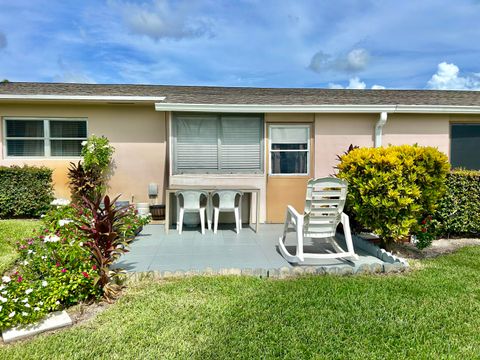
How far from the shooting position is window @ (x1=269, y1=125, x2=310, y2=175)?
839 cm

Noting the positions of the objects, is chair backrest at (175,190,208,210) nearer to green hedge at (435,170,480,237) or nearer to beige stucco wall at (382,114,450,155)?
green hedge at (435,170,480,237)

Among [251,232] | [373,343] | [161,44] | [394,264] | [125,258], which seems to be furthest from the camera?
[161,44]

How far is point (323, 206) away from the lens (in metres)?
5.17

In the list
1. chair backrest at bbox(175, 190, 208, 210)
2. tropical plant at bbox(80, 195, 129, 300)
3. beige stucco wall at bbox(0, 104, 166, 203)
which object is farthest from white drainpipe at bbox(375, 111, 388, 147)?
tropical plant at bbox(80, 195, 129, 300)

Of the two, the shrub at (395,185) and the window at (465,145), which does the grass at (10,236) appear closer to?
the shrub at (395,185)

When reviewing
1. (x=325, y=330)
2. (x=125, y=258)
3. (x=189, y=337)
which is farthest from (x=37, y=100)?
(x=325, y=330)

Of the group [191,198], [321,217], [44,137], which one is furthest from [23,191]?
[321,217]

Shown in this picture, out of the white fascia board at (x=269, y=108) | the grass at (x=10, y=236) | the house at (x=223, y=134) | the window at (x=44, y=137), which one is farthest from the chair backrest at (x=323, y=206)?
the window at (x=44, y=137)

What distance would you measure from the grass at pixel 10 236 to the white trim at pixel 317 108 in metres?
3.82

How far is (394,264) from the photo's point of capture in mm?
4793

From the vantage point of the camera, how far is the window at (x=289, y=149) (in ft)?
27.5

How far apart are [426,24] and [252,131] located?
7622 millimetres

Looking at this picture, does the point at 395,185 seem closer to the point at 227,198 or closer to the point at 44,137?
the point at 227,198

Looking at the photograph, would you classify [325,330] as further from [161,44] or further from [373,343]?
[161,44]
